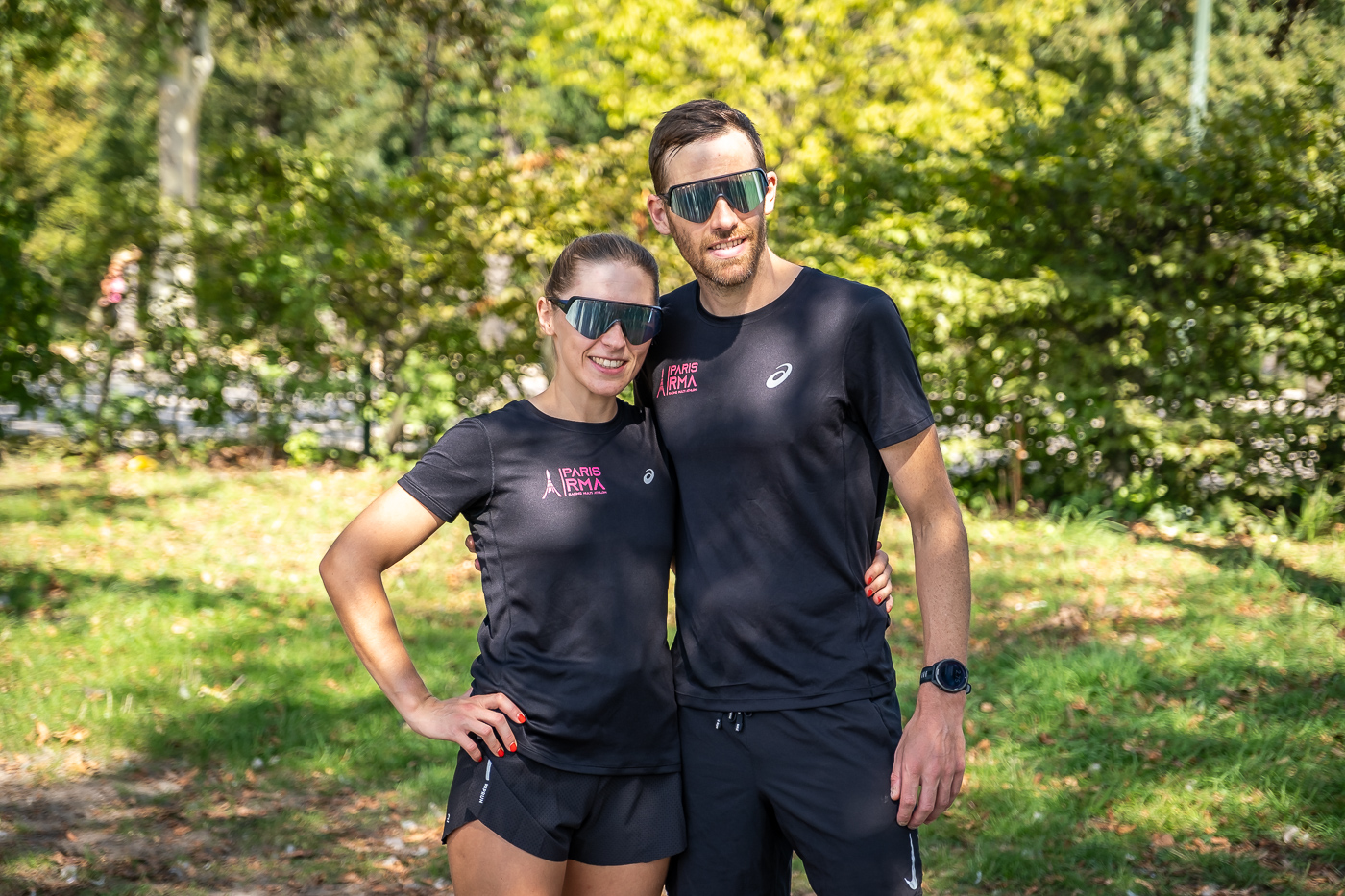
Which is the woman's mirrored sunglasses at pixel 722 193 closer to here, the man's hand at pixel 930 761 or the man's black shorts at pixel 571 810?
the man's hand at pixel 930 761

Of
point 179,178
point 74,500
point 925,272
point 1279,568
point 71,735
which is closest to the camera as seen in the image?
point 71,735

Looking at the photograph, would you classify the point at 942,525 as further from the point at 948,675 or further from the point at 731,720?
the point at 731,720

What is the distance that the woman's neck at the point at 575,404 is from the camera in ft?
8.39

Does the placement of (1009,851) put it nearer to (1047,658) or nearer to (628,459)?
(1047,658)

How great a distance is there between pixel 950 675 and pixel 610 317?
109 cm

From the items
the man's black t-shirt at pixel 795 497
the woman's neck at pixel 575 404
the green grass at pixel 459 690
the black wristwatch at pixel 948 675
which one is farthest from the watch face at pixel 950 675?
the green grass at pixel 459 690

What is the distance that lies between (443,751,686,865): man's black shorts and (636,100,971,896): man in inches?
2.9

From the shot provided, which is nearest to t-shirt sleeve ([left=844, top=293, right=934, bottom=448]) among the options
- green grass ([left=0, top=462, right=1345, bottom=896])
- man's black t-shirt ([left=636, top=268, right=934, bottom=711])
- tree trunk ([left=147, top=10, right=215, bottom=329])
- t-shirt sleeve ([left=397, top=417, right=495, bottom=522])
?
man's black t-shirt ([left=636, top=268, right=934, bottom=711])

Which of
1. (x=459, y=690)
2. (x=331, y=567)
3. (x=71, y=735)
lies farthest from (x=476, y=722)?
(x=71, y=735)

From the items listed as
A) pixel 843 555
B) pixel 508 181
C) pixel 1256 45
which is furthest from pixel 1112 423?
pixel 1256 45

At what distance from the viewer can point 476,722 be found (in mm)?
2381

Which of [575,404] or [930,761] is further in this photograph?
[575,404]

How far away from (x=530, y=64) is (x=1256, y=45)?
16.7 metres

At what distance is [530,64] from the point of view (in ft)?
65.3
